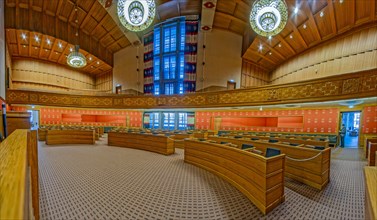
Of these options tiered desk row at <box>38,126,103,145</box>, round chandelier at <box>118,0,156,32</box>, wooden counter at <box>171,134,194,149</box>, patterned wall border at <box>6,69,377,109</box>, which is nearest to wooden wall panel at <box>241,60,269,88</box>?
patterned wall border at <box>6,69,377,109</box>

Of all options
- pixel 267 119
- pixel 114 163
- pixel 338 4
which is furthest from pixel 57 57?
pixel 338 4

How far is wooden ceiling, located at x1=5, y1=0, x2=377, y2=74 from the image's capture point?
7137 millimetres

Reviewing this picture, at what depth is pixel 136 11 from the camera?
556 cm

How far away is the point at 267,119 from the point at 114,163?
8677 millimetres

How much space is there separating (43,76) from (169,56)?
10.5m

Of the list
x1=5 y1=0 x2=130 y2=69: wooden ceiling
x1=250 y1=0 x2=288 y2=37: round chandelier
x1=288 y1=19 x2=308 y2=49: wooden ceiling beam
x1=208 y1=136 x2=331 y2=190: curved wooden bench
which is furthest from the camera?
x1=5 y1=0 x2=130 y2=69: wooden ceiling

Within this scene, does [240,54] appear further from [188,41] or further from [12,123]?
[12,123]

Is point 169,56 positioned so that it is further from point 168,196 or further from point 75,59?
point 168,196

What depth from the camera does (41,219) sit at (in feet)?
6.63

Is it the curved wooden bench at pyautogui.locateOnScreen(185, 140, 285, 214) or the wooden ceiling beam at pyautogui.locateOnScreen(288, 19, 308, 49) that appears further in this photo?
the wooden ceiling beam at pyautogui.locateOnScreen(288, 19, 308, 49)

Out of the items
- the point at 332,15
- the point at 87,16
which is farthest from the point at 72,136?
the point at 332,15

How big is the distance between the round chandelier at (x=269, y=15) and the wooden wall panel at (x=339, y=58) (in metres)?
5.44

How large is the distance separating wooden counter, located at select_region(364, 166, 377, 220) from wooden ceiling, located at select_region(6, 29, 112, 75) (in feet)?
45.5

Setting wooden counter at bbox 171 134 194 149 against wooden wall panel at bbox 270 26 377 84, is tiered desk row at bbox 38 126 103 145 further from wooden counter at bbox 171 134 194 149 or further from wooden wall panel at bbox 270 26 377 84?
wooden wall panel at bbox 270 26 377 84
